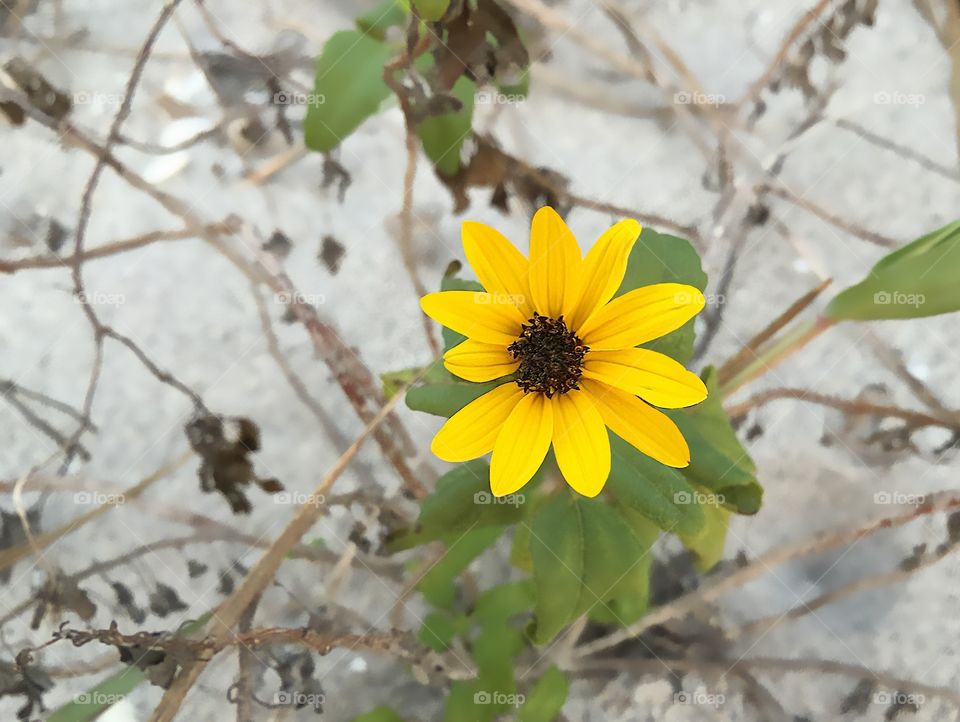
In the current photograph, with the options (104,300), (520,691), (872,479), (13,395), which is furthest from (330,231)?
(872,479)

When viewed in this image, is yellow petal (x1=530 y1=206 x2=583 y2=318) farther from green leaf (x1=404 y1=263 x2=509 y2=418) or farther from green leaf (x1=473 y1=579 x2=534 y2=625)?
green leaf (x1=473 y1=579 x2=534 y2=625)

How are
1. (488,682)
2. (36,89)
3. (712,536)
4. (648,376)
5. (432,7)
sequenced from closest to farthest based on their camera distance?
(648,376), (432,7), (712,536), (488,682), (36,89)

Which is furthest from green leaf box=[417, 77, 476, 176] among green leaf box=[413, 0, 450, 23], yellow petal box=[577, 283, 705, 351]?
yellow petal box=[577, 283, 705, 351]

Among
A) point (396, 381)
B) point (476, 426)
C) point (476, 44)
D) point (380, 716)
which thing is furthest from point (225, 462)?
point (476, 44)

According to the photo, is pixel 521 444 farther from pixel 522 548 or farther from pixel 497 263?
pixel 522 548

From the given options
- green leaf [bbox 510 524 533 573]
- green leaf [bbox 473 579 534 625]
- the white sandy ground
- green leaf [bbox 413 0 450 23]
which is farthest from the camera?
the white sandy ground

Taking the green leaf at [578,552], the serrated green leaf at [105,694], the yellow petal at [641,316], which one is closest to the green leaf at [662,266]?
the yellow petal at [641,316]
